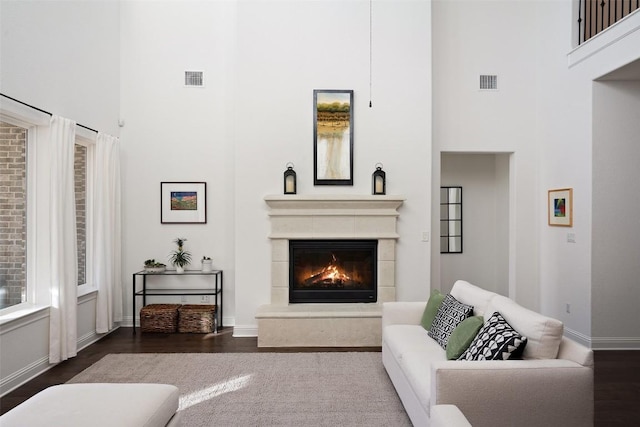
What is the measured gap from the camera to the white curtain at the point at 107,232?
5.26m

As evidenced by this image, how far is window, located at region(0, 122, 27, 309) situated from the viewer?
3914 millimetres

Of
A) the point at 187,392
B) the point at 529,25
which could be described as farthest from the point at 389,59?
the point at 187,392

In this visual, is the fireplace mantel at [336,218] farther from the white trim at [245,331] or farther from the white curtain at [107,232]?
the white curtain at [107,232]

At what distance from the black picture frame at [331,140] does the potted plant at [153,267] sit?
89.5 inches

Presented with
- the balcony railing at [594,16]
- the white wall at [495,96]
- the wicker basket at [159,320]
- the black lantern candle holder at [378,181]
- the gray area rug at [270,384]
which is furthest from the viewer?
the white wall at [495,96]

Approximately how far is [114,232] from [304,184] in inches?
96.6

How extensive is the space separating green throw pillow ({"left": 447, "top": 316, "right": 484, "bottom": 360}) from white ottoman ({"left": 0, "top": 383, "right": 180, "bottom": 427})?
175 cm

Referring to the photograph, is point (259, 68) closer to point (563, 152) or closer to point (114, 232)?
point (114, 232)

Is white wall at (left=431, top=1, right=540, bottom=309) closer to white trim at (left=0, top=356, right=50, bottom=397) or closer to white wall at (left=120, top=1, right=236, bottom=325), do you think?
white wall at (left=120, top=1, right=236, bottom=325)

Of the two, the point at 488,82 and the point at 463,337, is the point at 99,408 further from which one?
the point at 488,82

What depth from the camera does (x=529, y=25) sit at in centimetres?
589

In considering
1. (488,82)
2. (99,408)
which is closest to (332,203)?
(488,82)

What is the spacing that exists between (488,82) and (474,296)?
3.46 meters

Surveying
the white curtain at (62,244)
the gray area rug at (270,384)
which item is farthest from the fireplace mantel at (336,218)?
the white curtain at (62,244)
